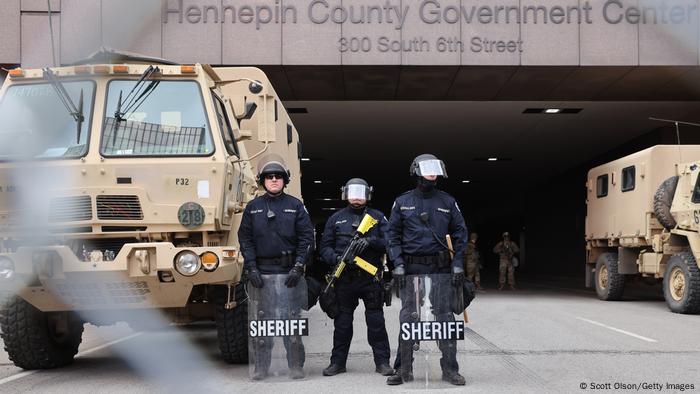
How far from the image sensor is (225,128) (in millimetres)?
7629

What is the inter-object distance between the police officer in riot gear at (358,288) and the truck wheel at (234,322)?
2.78 feet

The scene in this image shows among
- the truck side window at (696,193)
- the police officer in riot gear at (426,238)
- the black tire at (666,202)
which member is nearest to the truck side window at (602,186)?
the black tire at (666,202)

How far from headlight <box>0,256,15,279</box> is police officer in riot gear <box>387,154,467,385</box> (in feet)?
10.7

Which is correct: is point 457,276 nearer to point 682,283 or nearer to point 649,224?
point 682,283

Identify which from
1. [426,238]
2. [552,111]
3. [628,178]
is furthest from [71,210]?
[552,111]

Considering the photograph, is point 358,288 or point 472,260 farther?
point 472,260

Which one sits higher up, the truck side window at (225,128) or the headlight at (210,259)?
the truck side window at (225,128)

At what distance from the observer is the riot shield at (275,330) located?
23.6 ft

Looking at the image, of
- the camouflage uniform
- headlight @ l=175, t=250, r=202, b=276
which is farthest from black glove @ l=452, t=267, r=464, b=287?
the camouflage uniform

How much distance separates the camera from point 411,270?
717 cm

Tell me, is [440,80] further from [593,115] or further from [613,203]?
[593,115]

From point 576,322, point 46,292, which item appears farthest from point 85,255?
point 576,322

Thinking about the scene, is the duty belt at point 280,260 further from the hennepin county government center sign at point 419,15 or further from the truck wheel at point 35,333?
the hennepin county government center sign at point 419,15

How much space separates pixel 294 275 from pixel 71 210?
2039mm
